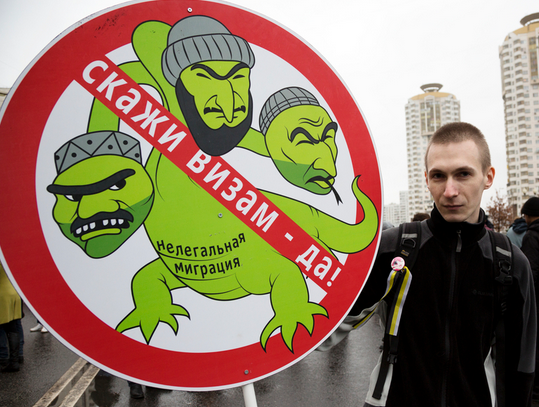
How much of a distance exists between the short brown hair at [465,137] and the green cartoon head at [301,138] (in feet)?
1.61

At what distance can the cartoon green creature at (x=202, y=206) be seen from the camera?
96 centimetres

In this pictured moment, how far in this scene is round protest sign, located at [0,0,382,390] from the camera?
919mm

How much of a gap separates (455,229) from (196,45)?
3.49ft

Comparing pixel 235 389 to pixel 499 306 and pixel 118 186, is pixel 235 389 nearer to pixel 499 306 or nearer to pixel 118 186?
pixel 499 306

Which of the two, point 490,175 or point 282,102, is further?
point 490,175

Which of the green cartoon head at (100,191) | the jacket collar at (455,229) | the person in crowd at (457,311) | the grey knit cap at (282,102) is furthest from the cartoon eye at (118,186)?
the jacket collar at (455,229)

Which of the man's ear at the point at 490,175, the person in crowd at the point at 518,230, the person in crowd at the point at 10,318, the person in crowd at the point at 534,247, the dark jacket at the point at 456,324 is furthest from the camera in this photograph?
the person in crowd at the point at 10,318

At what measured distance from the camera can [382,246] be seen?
1401mm

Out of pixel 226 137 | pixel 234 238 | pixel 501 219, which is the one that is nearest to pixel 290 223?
pixel 234 238

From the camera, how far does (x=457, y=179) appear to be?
1305mm

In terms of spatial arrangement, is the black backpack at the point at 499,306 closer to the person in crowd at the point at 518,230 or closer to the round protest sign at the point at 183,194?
the round protest sign at the point at 183,194

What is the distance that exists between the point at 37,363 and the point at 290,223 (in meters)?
5.61

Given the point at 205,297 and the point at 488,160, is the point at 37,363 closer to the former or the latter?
the point at 205,297

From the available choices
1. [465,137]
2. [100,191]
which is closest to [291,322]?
[100,191]
